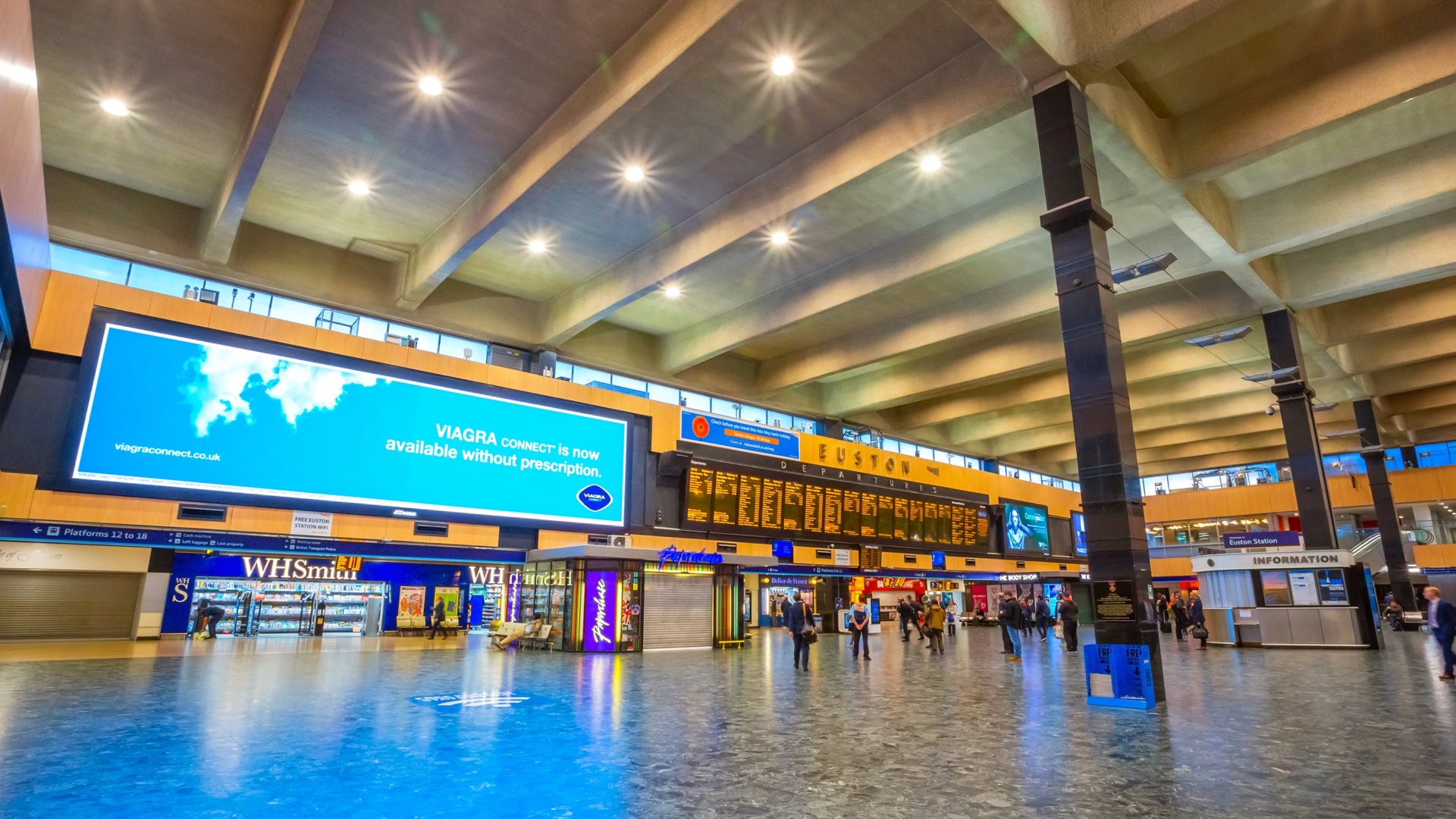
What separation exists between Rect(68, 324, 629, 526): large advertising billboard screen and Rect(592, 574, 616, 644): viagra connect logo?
2.94 metres

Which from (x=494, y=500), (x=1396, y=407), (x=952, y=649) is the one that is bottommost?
(x=952, y=649)

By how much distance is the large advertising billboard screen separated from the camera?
591 inches

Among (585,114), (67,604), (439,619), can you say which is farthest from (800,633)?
(67,604)

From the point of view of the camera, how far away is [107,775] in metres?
5.06

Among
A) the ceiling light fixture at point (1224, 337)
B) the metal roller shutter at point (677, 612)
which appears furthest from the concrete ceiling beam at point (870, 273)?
the metal roller shutter at point (677, 612)

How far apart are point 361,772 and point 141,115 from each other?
15914 mm

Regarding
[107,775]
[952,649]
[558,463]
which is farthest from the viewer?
[558,463]

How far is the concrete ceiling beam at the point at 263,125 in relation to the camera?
1095cm

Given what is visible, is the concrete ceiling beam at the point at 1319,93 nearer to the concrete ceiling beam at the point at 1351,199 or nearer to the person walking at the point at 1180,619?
the concrete ceiling beam at the point at 1351,199

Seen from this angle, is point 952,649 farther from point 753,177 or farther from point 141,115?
point 141,115

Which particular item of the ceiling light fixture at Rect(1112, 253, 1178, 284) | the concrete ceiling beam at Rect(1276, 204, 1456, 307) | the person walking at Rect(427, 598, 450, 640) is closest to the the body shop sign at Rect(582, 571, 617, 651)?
the person walking at Rect(427, 598, 450, 640)

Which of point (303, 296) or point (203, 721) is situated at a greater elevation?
point (303, 296)

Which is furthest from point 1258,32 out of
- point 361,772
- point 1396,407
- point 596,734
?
point 1396,407

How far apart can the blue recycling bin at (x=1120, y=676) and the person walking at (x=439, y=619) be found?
2239 centimetres
